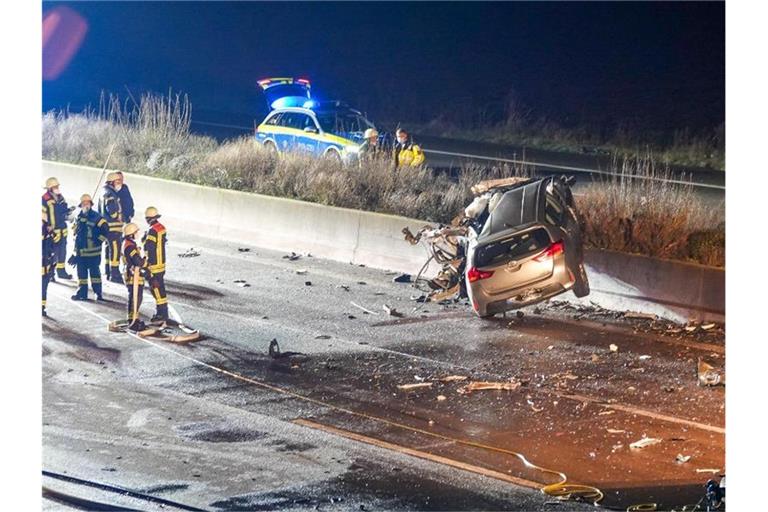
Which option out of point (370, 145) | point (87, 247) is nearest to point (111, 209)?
point (87, 247)

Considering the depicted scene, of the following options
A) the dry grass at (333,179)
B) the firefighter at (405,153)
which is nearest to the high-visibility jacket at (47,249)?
the dry grass at (333,179)

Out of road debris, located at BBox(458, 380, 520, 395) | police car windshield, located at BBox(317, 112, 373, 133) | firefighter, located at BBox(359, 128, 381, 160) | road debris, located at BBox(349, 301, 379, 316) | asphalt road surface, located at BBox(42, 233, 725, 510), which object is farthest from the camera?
police car windshield, located at BBox(317, 112, 373, 133)

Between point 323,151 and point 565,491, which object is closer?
point 565,491

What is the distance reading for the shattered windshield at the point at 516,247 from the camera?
1027 centimetres

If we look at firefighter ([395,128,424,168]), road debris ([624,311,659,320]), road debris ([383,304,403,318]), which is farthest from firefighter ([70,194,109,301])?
road debris ([624,311,659,320])

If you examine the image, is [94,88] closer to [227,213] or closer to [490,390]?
[227,213]

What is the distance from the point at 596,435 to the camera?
26.3ft

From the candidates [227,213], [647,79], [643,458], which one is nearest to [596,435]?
[643,458]

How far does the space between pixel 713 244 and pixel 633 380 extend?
245 centimetres

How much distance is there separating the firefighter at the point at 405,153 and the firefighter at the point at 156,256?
3951 millimetres

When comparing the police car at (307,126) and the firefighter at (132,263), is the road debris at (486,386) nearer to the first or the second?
the firefighter at (132,263)

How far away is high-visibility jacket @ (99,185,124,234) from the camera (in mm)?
10250

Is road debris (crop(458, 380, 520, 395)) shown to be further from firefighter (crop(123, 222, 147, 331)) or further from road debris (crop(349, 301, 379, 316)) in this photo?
firefighter (crop(123, 222, 147, 331))

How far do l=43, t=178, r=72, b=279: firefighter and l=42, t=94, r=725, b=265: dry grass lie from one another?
2.94 ft
